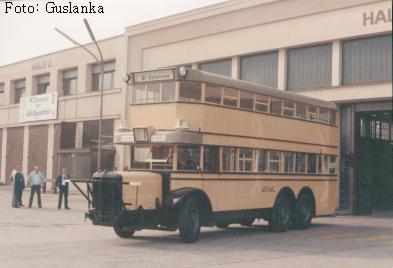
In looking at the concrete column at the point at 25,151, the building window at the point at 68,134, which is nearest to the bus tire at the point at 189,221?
the building window at the point at 68,134

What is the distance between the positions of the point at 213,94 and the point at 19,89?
38.4m

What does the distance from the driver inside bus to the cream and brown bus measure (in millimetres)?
24

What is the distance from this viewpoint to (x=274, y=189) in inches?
722

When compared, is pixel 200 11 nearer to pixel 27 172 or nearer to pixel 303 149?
pixel 303 149

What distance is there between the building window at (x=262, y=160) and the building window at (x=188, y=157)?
9.29 feet

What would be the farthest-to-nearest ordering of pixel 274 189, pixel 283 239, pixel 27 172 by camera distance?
pixel 27 172 → pixel 274 189 → pixel 283 239

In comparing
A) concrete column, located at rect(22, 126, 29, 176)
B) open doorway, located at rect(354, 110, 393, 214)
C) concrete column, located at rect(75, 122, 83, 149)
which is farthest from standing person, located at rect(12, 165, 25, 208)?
concrete column, located at rect(22, 126, 29, 176)

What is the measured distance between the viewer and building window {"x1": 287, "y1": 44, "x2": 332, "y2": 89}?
28516 mm

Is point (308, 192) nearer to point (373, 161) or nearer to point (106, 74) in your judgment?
point (373, 161)

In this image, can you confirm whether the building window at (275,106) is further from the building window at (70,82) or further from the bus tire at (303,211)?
the building window at (70,82)

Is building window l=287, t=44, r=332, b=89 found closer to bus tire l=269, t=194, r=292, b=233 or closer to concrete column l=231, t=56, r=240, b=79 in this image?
concrete column l=231, t=56, r=240, b=79

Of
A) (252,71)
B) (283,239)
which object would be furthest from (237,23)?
(283,239)

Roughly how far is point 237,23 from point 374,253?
19377 millimetres

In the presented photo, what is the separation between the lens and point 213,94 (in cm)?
1599
